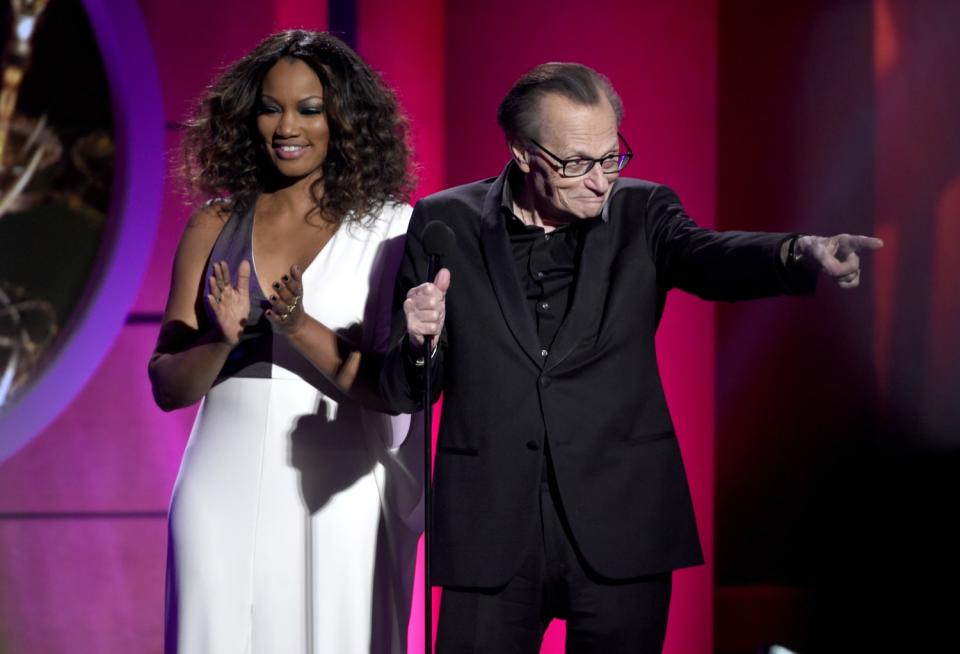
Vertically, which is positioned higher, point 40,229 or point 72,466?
point 40,229

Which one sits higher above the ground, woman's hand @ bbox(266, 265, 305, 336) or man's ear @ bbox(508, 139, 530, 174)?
man's ear @ bbox(508, 139, 530, 174)

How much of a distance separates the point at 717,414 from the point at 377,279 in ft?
5.92

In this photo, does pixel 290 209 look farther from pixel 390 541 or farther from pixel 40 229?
pixel 40 229

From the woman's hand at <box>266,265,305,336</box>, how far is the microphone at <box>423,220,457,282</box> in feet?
0.98

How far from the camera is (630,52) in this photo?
2930 mm

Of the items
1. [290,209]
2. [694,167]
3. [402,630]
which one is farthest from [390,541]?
[694,167]

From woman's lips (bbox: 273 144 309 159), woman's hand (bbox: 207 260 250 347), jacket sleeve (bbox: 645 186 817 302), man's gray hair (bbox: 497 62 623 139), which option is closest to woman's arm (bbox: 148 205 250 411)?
woman's hand (bbox: 207 260 250 347)

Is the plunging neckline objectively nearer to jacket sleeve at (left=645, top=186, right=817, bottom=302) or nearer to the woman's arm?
the woman's arm

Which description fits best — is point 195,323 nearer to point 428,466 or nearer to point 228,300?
point 228,300

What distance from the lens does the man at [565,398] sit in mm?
1938

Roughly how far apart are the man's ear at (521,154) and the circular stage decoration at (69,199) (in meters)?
1.66

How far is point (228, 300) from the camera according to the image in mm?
2164

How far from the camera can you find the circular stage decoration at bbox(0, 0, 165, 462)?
347 centimetres

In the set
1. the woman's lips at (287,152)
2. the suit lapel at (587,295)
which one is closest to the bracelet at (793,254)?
the suit lapel at (587,295)
